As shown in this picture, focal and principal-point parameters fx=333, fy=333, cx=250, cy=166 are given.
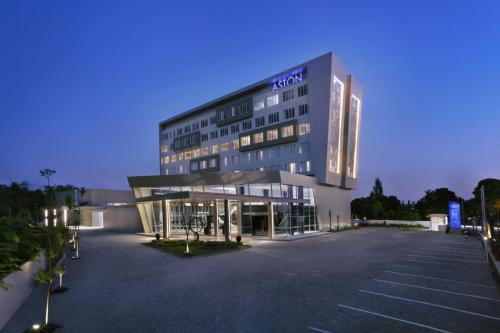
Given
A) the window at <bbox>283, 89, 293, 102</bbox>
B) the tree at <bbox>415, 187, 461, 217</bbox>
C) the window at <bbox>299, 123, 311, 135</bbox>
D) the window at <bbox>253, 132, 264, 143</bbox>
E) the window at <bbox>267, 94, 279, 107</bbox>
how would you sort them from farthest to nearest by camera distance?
the tree at <bbox>415, 187, 461, 217</bbox>
the window at <bbox>253, 132, 264, 143</bbox>
the window at <bbox>267, 94, 279, 107</bbox>
the window at <bbox>283, 89, 293, 102</bbox>
the window at <bbox>299, 123, 311, 135</bbox>

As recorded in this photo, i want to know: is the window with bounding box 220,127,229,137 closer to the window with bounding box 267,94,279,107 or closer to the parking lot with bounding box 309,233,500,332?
the window with bounding box 267,94,279,107

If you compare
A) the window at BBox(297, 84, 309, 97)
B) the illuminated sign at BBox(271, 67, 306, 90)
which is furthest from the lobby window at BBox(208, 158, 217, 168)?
the window at BBox(297, 84, 309, 97)

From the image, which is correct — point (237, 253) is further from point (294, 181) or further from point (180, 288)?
point (294, 181)

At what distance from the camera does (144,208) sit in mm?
46000

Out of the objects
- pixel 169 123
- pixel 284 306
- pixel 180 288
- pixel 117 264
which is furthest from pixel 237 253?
pixel 169 123

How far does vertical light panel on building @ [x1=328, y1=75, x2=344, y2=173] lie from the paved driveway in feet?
114

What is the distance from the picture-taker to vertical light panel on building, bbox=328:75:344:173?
54.6 m

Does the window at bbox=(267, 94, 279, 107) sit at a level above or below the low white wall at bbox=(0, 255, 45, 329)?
above

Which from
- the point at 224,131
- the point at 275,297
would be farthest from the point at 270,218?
the point at 224,131

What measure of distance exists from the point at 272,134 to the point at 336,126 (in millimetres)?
11334

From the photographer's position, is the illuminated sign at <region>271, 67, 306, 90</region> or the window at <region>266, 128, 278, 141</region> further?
the window at <region>266, 128, 278, 141</region>

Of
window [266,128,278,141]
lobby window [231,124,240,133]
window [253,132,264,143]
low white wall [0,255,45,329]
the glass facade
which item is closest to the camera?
low white wall [0,255,45,329]

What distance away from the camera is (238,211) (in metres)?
43.0

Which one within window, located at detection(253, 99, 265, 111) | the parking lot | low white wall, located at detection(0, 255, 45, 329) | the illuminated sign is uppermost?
the illuminated sign
